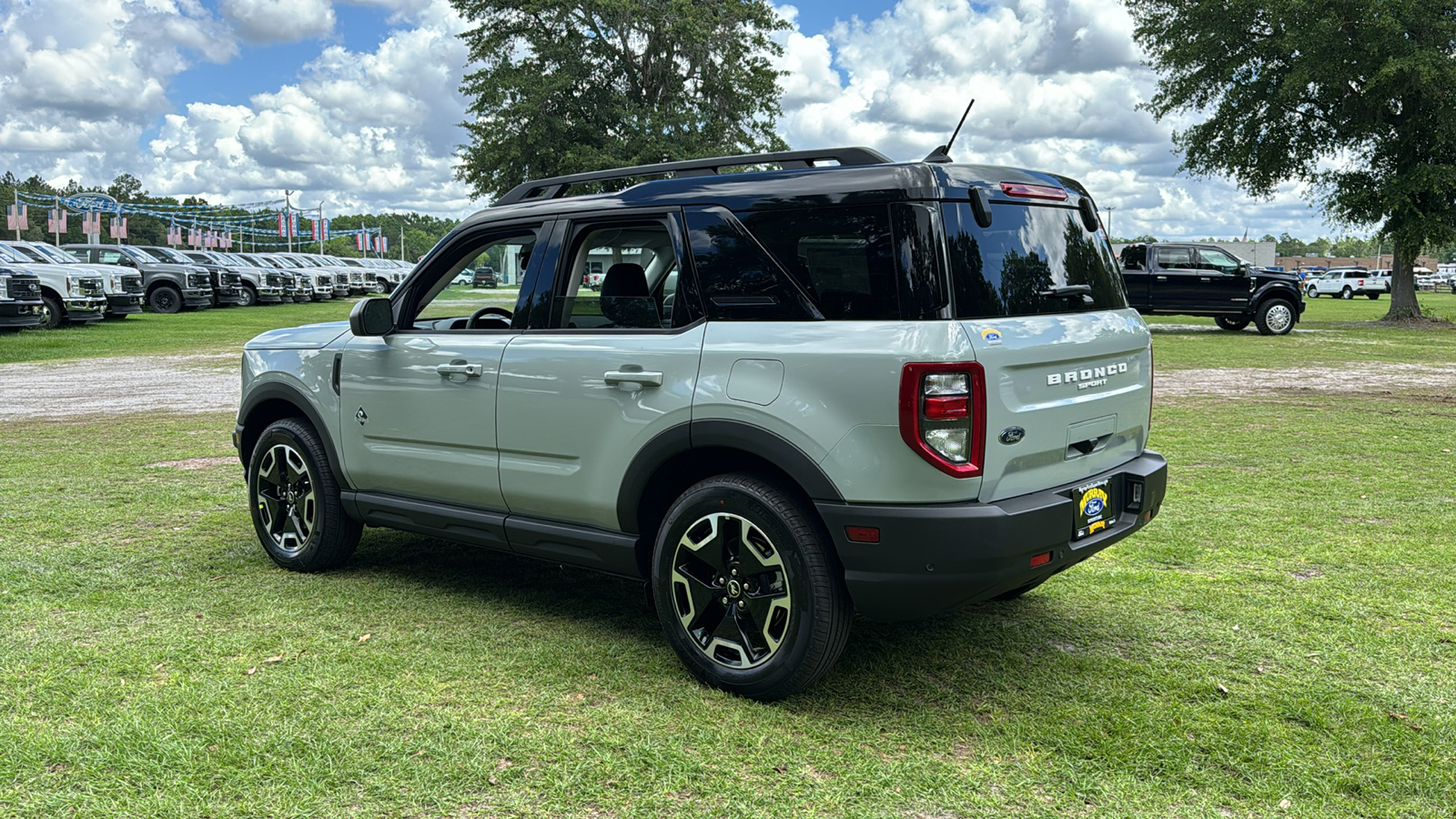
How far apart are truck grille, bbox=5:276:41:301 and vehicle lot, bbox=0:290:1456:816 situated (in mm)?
16260

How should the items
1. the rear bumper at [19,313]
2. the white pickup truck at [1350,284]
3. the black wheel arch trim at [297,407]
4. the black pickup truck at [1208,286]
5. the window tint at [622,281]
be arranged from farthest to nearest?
the white pickup truck at [1350,284], the black pickup truck at [1208,286], the rear bumper at [19,313], the black wheel arch trim at [297,407], the window tint at [622,281]

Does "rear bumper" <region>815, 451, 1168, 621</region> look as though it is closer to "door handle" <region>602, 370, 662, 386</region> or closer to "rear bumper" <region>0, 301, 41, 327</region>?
"door handle" <region>602, 370, 662, 386</region>

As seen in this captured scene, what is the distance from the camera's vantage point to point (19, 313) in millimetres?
20359

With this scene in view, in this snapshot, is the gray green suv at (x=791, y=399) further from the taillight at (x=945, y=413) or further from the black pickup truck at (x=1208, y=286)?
the black pickup truck at (x=1208, y=286)

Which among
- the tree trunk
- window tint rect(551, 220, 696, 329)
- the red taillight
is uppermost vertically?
the tree trunk

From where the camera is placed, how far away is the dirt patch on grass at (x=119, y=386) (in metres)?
12.0

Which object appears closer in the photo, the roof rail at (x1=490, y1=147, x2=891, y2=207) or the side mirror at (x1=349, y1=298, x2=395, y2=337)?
the roof rail at (x1=490, y1=147, x2=891, y2=207)

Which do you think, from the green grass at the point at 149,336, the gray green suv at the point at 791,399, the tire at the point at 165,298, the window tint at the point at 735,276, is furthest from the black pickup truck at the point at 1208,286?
the tire at the point at 165,298

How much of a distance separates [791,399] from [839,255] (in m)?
0.52

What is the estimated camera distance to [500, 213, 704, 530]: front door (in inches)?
160

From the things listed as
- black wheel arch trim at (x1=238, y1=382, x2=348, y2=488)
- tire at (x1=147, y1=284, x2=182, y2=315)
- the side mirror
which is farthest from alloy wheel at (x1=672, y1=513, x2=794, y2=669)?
tire at (x1=147, y1=284, x2=182, y2=315)

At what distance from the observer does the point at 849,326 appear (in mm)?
3625

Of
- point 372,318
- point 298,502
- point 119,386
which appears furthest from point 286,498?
point 119,386

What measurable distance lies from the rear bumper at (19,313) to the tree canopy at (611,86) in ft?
62.8
